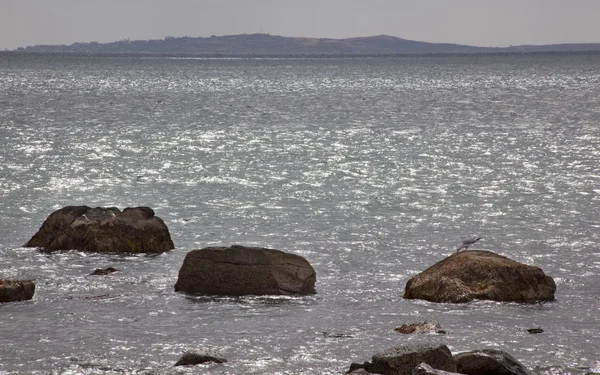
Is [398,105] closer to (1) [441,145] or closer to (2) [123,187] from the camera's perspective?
(1) [441,145]

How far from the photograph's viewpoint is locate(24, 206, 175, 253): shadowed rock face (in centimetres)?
2292

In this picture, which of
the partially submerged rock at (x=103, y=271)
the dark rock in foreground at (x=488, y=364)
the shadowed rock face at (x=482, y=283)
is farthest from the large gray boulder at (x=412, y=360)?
the partially submerged rock at (x=103, y=271)

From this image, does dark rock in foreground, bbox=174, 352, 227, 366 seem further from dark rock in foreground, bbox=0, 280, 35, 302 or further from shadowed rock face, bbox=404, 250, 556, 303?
shadowed rock face, bbox=404, 250, 556, 303

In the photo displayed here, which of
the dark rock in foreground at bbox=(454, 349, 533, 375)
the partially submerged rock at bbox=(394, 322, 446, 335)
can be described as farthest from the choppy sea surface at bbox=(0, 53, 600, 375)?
the dark rock in foreground at bbox=(454, 349, 533, 375)

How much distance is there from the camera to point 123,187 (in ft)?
112

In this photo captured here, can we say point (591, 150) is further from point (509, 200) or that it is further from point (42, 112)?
point (42, 112)

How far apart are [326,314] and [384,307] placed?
1122mm

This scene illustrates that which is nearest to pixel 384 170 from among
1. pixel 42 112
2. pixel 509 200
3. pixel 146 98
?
pixel 509 200

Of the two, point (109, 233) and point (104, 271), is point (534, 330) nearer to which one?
point (104, 271)

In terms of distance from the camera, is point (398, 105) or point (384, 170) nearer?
point (384, 170)

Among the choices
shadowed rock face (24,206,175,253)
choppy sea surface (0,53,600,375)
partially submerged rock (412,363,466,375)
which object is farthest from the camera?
shadowed rock face (24,206,175,253)

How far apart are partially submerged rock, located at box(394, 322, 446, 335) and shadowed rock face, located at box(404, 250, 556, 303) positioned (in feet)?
5.96

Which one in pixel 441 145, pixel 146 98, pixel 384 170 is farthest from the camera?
pixel 146 98

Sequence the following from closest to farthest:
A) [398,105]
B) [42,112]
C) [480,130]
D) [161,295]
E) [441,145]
→ [161,295] → [441,145] → [480,130] → [42,112] → [398,105]
